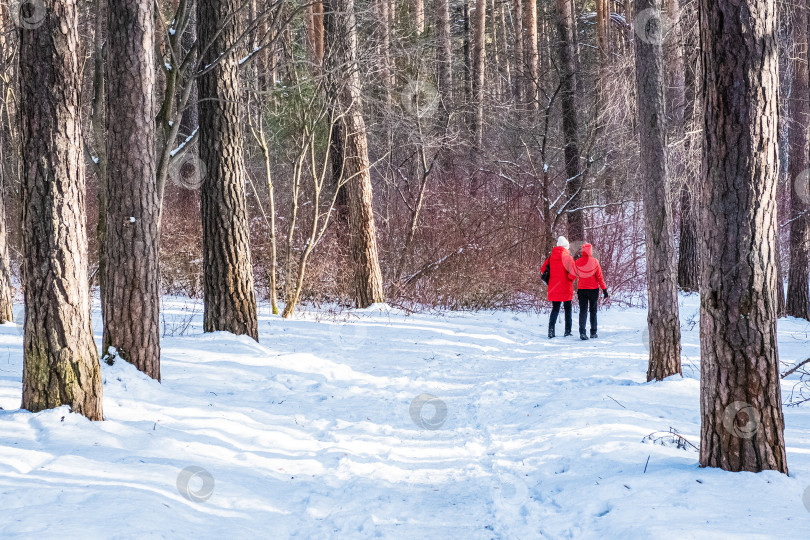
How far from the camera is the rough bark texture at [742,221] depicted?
365cm

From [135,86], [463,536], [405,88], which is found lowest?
[463,536]

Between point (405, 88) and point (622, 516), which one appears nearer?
point (622, 516)

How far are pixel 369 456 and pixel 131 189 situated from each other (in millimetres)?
3291

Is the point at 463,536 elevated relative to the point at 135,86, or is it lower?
lower

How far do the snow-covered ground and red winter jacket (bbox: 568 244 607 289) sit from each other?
2917 mm

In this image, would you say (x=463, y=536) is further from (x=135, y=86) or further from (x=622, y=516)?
(x=135, y=86)

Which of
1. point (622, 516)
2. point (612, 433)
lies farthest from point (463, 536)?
point (612, 433)

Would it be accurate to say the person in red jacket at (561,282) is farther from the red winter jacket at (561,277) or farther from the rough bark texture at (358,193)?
the rough bark texture at (358,193)

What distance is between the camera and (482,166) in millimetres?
18172

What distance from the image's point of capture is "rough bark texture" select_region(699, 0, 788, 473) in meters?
3.65

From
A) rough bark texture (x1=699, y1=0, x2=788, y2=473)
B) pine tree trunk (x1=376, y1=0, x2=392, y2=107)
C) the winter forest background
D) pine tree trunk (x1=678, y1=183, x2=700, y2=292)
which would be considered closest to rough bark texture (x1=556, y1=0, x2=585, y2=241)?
the winter forest background

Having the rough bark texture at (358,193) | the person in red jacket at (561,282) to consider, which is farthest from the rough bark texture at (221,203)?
the person in red jacket at (561,282)

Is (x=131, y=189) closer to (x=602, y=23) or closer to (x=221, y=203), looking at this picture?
(x=221, y=203)

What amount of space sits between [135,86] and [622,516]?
5.33m
